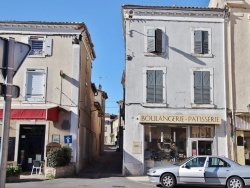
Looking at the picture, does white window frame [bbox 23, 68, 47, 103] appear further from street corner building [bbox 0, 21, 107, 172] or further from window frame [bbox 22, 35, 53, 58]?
window frame [bbox 22, 35, 53, 58]

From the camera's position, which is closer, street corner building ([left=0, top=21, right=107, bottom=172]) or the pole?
the pole

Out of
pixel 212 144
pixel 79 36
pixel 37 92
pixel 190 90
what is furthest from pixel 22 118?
pixel 212 144

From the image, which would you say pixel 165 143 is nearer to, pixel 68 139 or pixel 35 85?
pixel 68 139

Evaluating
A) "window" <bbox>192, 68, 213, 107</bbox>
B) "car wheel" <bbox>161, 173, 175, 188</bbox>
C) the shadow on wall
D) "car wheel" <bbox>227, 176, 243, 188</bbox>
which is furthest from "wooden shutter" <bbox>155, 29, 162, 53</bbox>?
"car wheel" <bbox>227, 176, 243, 188</bbox>

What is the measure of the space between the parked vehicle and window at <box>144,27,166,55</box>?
8088 millimetres

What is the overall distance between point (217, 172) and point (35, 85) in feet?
38.7

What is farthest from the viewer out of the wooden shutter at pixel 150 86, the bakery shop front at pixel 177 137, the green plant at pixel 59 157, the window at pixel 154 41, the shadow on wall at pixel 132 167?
the window at pixel 154 41

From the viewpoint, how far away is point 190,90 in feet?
65.2

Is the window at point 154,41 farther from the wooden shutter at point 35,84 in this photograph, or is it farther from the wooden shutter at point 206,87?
the wooden shutter at point 35,84

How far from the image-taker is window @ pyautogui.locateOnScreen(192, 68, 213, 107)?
19703mm

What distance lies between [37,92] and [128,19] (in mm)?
Answer: 7109

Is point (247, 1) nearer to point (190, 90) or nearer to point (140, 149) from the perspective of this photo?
point (190, 90)

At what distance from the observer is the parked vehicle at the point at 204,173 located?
13570 mm

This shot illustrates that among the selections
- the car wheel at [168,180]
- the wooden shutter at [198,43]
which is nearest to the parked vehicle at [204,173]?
the car wheel at [168,180]
